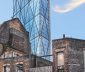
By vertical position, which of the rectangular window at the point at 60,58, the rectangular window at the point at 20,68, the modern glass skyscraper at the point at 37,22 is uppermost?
the modern glass skyscraper at the point at 37,22

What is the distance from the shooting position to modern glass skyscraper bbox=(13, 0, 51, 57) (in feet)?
378

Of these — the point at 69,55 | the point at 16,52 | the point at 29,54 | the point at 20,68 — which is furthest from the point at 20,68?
the point at 69,55

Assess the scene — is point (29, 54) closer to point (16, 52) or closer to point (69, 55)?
point (16, 52)

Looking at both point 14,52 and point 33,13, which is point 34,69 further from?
point 33,13

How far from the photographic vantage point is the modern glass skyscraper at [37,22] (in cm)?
11514

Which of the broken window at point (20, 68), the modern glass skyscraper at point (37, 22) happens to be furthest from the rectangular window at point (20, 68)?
the modern glass skyscraper at point (37, 22)

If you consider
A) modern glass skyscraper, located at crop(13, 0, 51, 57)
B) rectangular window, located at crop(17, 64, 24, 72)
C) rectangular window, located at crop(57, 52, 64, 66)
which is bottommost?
rectangular window, located at crop(17, 64, 24, 72)

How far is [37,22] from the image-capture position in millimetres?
117500

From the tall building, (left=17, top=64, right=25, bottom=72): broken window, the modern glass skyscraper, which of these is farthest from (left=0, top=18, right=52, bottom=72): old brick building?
the modern glass skyscraper

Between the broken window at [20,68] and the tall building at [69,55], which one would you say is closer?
the tall building at [69,55]

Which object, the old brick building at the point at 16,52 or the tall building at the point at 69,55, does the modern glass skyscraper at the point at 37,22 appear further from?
the tall building at the point at 69,55

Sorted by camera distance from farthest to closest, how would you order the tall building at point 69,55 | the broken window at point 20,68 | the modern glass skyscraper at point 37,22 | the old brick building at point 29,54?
the modern glass skyscraper at point 37,22 < the broken window at point 20,68 < the old brick building at point 29,54 < the tall building at point 69,55

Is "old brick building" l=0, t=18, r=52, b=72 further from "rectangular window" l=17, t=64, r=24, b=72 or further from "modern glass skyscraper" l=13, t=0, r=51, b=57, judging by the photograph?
"modern glass skyscraper" l=13, t=0, r=51, b=57

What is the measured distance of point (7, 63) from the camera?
5362 centimetres
